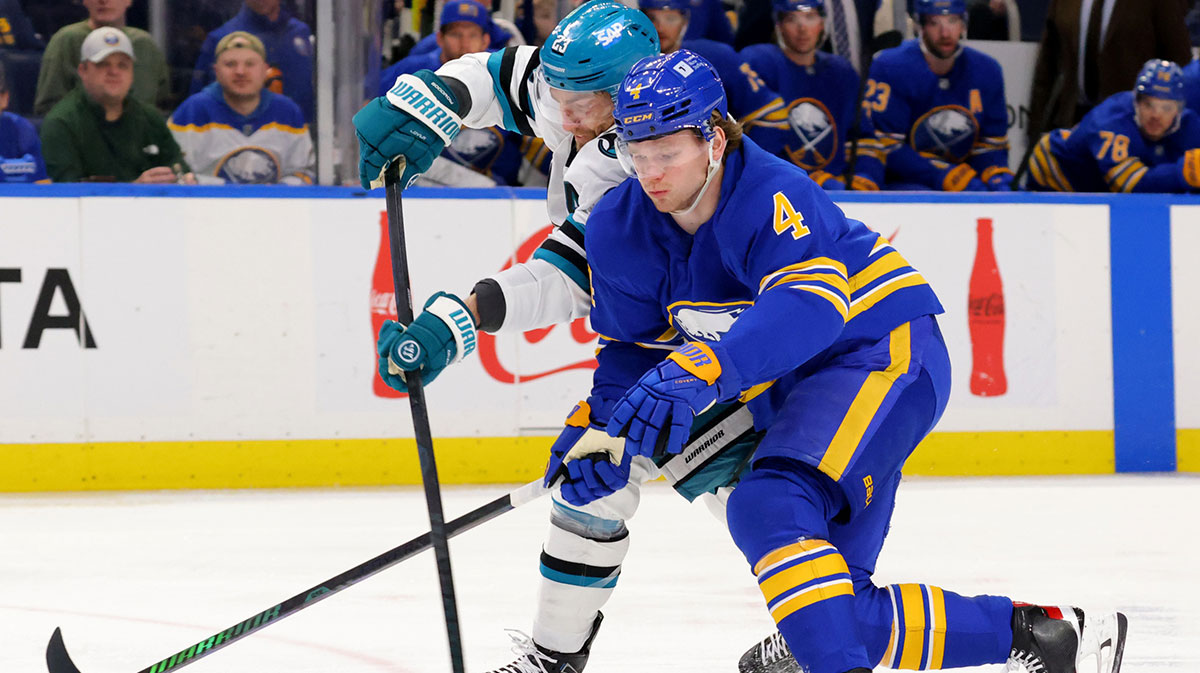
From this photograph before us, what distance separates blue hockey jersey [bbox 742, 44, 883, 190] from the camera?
5.41m

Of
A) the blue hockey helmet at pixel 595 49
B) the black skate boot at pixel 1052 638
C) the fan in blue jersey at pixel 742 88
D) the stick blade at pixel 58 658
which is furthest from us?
the fan in blue jersey at pixel 742 88

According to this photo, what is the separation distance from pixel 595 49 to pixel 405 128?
436mm

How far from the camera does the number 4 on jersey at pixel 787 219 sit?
2049mm

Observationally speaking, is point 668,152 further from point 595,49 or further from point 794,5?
point 794,5

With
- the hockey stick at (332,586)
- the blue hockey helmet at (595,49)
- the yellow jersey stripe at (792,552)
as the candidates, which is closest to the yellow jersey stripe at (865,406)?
the yellow jersey stripe at (792,552)

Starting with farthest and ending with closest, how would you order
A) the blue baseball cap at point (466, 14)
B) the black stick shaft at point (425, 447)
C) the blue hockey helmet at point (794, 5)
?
the blue hockey helmet at point (794, 5) → the blue baseball cap at point (466, 14) → the black stick shaft at point (425, 447)

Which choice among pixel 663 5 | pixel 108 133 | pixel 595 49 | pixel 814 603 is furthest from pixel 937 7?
pixel 814 603


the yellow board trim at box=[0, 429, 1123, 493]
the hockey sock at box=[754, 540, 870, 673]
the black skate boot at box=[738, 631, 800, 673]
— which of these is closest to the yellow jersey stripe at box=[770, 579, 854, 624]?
the hockey sock at box=[754, 540, 870, 673]

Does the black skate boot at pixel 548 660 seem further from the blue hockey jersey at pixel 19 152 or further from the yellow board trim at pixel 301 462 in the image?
the blue hockey jersey at pixel 19 152

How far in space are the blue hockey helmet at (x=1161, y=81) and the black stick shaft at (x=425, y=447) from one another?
12.9 ft

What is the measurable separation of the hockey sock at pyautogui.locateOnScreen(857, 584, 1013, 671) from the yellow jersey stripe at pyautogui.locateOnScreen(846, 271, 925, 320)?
443 mm

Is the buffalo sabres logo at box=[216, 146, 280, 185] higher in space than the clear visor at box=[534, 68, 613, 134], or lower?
lower

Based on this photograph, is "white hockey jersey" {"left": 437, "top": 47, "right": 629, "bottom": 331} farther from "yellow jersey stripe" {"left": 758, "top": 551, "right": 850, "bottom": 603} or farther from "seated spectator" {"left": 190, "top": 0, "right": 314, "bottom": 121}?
"seated spectator" {"left": 190, "top": 0, "right": 314, "bottom": 121}

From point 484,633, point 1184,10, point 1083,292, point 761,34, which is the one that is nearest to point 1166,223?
point 1083,292
